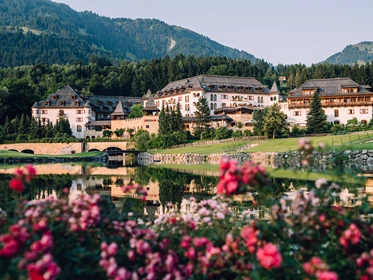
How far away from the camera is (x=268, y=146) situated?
5975 centimetres

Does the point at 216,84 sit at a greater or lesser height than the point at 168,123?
greater

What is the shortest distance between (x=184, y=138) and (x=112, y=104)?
3675cm

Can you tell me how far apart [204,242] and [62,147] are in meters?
77.0

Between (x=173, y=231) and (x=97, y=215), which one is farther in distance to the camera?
(x=173, y=231)

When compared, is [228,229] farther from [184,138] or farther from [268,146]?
[184,138]

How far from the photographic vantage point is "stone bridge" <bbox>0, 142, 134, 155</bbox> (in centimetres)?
7856

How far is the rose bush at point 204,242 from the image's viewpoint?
18.7ft

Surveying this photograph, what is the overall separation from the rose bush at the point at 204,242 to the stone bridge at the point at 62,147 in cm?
7407

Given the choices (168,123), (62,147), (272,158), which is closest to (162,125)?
(168,123)

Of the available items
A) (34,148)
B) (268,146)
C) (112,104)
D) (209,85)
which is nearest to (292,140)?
(268,146)

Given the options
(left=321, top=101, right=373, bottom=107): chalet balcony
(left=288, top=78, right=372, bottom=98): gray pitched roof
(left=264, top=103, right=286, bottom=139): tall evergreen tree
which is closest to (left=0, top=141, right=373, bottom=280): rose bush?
(left=264, top=103, right=286, bottom=139): tall evergreen tree

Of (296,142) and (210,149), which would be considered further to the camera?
(210,149)

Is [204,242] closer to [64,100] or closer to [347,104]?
[347,104]

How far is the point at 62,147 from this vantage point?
263ft
